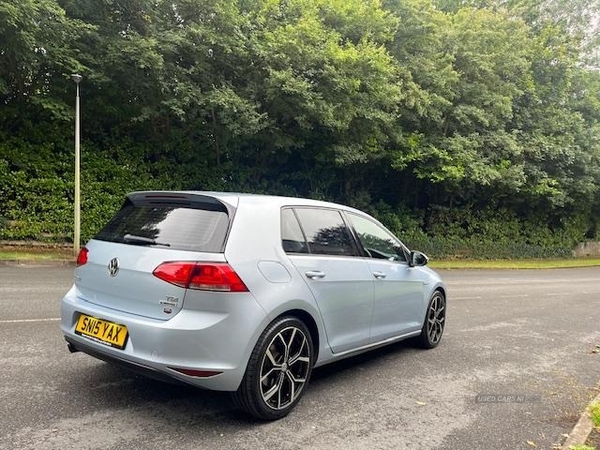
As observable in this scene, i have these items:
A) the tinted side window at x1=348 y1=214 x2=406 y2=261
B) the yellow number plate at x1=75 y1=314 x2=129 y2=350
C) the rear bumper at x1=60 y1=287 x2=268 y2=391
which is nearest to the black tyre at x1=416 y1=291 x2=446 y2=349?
the tinted side window at x1=348 y1=214 x2=406 y2=261

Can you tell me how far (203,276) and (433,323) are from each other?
3705mm

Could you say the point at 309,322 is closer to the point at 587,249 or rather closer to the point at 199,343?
the point at 199,343

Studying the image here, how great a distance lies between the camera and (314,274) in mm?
3838

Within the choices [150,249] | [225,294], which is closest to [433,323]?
[225,294]

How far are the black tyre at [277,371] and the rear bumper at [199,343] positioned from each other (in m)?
0.10

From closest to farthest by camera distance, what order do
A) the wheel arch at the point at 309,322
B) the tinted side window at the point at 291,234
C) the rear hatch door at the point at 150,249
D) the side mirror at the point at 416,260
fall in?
the rear hatch door at the point at 150,249
the wheel arch at the point at 309,322
the tinted side window at the point at 291,234
the side mirror at the point at 416,260

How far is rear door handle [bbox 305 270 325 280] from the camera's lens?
12.4 ft

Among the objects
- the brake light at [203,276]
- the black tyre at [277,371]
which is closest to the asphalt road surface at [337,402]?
the black tyre at [277,371]

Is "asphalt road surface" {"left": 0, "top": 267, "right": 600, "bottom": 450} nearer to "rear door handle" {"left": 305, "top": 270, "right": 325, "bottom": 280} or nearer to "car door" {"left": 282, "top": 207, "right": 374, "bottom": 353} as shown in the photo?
"car door" {"left": 282, "top": 207, "right": 374, "bottom": 353}

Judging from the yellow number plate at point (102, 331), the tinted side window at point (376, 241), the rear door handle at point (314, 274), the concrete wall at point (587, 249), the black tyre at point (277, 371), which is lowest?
the concrete wall at point (587, 249)

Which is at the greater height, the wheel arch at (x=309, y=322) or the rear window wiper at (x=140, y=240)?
the rear window wiper at (x=140, y=240)

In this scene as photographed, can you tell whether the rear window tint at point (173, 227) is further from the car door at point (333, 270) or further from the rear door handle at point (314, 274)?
the rear door handle at point (314, 274)

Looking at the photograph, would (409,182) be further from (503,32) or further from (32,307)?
(32,307)

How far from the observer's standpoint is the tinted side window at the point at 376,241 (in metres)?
4.74
